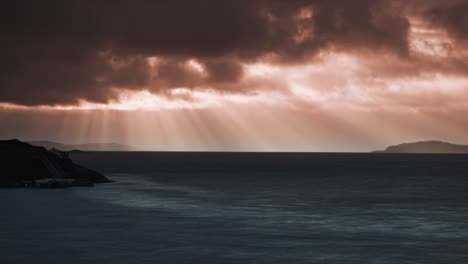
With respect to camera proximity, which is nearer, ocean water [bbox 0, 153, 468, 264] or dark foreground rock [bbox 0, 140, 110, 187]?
ocean water [bbox 0, 153, 468, 264]

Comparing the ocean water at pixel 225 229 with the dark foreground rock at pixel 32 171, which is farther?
the dark foreground rock at pixel 32 171

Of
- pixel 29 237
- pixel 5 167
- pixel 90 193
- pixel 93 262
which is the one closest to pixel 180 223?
pixel 29 237

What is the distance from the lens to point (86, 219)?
50500 mm

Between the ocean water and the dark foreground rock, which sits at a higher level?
the dark foreground rock

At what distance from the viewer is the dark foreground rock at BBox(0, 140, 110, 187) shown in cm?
9012

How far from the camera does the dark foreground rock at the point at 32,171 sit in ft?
296

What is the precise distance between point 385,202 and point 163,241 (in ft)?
152

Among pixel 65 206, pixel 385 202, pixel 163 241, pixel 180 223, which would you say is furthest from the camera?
pixel 385 202

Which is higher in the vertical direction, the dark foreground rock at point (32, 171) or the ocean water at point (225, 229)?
the dark foreground rock at point (32, 171)

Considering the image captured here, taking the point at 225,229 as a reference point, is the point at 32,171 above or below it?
above

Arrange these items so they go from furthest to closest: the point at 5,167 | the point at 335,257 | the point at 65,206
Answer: the point at 5,167 < the point at 65,206 < the point at 335,257

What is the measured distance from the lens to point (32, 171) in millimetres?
94938

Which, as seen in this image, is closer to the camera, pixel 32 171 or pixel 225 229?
pixel 225 229

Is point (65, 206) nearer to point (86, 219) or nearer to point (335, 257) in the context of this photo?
point (86, 219)
